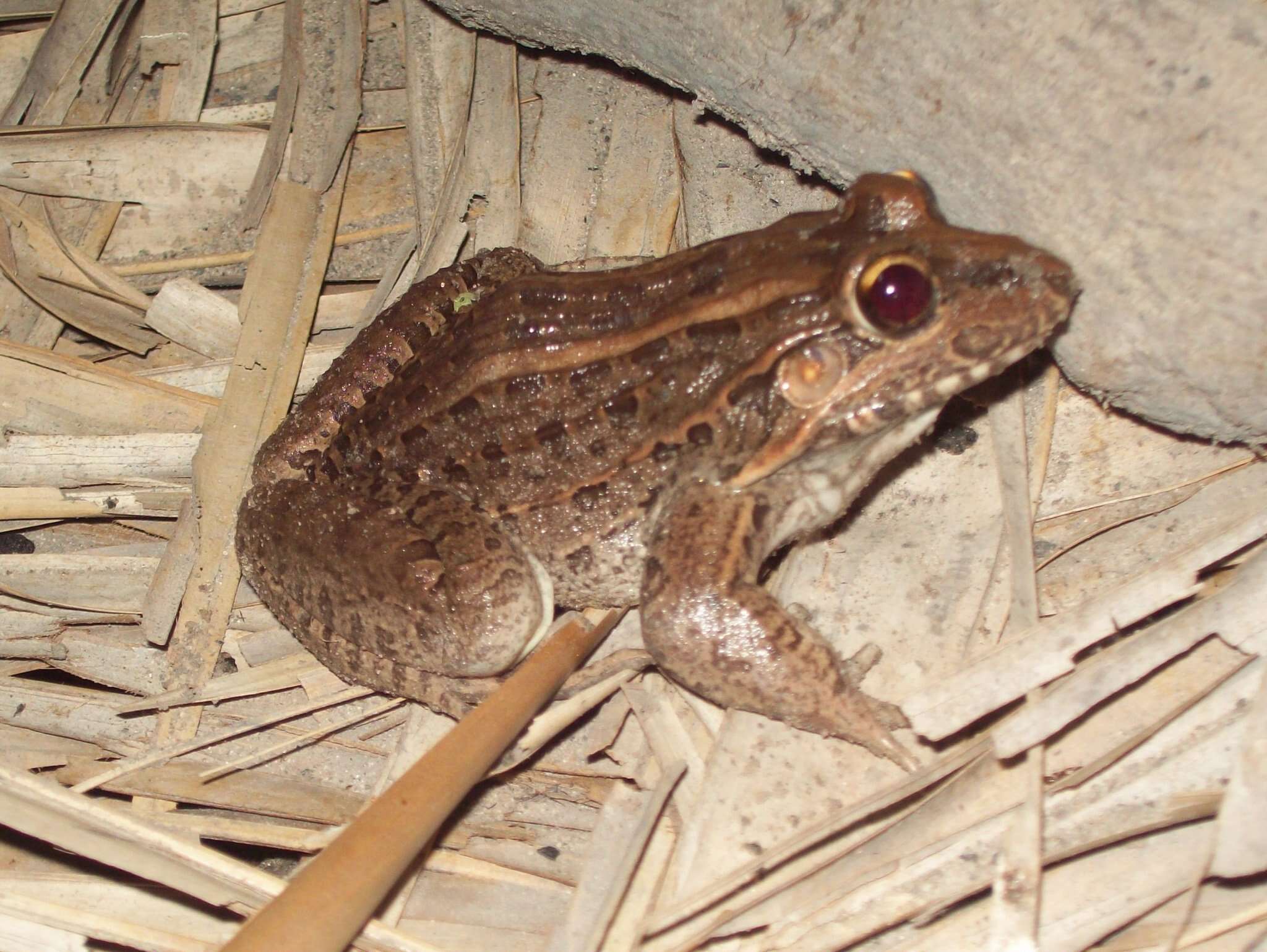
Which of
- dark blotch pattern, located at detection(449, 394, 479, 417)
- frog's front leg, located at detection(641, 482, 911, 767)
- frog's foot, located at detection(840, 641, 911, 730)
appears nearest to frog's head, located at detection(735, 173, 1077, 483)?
frog's front leg, located at detection(641, 482, 911, 767)

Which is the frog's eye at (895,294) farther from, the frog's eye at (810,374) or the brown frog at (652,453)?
the frog's eye at (810,374)

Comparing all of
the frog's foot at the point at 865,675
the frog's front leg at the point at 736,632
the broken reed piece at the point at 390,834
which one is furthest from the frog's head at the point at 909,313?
the broken reed piece at the point at 390,834

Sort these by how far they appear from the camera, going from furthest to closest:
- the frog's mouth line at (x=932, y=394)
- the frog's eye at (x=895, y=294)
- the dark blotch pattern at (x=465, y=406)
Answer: the dark blotch pattern at (x=465, y=406) < the frog's mouth line at (x=932, y=394) < the frog's eye at (x=895, y=294)

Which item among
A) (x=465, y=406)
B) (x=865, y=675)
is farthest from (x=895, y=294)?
(x=465, y=406)

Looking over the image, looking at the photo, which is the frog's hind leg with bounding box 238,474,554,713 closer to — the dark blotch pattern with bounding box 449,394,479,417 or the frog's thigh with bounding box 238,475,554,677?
the frog's thigh with bounding box 238,475,554,677

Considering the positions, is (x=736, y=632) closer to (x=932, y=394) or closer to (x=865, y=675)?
(x=865, y=675)

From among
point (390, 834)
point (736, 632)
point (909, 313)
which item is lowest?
point (390, 834)
